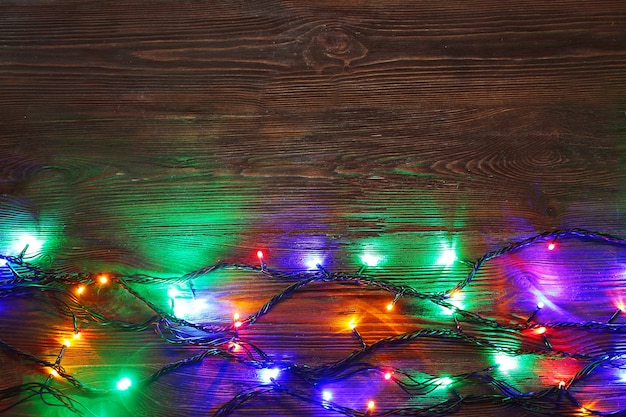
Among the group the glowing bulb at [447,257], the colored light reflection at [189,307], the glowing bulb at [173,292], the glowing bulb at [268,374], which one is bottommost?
the glowing bulb at [268,374]

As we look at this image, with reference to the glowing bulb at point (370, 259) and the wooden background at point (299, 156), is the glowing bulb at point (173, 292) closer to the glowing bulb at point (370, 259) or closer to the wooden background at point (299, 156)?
the wooden background at point (299, 156)

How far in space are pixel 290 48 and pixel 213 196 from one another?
536 mm

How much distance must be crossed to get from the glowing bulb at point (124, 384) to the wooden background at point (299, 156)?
0.12ft

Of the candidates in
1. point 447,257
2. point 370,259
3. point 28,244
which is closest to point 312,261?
point 370,259

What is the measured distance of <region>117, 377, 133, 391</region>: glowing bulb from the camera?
1.30m

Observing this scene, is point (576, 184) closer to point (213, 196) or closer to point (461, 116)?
point (461, 116)

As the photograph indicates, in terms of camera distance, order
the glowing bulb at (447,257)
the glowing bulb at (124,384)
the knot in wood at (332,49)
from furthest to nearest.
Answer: the knot in wood at (332,49) < the glowing bulb at (447,257) < the glowing bulb at (124,384)

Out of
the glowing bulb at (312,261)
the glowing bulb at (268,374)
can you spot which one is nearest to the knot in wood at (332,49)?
the glowing bulb at (312,261)

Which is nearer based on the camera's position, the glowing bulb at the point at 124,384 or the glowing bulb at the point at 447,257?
the glowing bulb at the point at 124,384

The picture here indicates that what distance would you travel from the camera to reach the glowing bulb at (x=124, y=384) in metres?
1.30

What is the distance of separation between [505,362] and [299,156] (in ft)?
2.78

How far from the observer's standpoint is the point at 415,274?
4.58 feet

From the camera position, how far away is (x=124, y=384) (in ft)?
4.28

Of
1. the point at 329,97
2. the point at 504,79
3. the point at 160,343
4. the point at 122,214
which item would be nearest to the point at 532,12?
the point at 504,79
